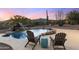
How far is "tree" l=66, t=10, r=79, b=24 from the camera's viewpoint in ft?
12.8

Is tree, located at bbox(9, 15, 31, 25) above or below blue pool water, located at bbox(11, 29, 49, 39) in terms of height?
above

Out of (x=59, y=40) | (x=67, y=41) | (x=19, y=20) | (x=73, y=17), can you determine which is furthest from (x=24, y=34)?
(x=73, y=17)

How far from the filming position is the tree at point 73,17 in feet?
12.8

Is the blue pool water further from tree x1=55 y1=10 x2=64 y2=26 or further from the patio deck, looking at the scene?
tree x1=55 y1=10 x2=64 y2=26

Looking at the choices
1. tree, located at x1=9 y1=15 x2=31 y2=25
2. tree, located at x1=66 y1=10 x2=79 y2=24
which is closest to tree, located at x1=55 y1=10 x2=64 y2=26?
tree, located at x1=66 y1=10 x2=79 y2=24

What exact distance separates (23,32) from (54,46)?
55 centimetres

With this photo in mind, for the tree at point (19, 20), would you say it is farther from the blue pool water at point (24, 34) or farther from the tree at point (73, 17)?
the tree at point (73, 17)

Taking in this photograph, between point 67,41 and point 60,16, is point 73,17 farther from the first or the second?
point 67,41

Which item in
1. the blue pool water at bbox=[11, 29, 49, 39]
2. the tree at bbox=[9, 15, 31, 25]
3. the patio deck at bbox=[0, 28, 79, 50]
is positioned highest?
the tree at bbox=[9, 15, 31, 25]

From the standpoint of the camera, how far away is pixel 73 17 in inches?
154

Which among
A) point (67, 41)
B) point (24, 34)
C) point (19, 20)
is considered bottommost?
point (67, 41)

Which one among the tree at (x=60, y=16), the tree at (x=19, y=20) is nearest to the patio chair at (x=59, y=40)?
the tree at (x=60, y=16)
